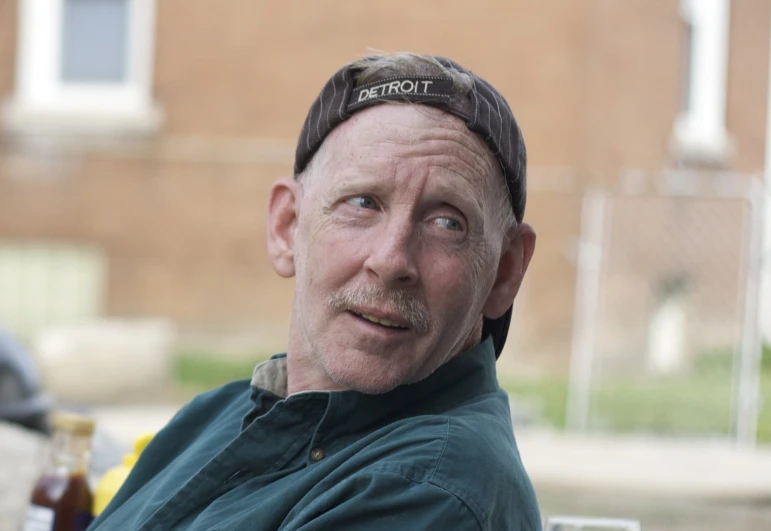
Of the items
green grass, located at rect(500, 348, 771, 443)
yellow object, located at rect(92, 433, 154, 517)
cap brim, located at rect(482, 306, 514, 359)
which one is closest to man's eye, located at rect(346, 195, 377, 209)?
cap brim, located at rect(482, 306, 514, 359)

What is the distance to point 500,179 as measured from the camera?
1.88 m

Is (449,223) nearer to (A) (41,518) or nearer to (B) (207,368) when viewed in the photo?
(A) (41,518)

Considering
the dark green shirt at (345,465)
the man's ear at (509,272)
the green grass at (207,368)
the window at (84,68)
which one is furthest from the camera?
the window at (84,68)

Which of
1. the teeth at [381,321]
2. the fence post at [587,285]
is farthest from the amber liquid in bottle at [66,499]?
the fence post at [587,285]

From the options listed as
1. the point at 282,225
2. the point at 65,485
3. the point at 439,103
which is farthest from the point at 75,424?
the point at 439,103

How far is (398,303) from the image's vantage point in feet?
5.81

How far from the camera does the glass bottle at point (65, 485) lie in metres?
2.38

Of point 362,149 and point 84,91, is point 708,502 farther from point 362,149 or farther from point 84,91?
point 84,91

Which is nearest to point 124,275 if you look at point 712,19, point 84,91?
point 84,91

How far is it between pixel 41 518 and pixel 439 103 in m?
1.27

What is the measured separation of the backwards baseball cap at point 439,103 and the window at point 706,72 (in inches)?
460

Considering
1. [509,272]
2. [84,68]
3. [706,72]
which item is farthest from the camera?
[706,72]

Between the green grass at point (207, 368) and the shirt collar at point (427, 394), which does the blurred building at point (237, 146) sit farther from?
the shirt collar at point (427, 394)

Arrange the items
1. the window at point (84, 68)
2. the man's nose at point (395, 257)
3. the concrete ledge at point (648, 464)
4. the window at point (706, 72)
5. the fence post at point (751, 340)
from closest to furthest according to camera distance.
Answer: the man's nose at point (395, 257)
the concrete ledge at point (648, 464)
the fence post at point (751, 340)
the window at point (84, 68)
the window at point (706, 72)
